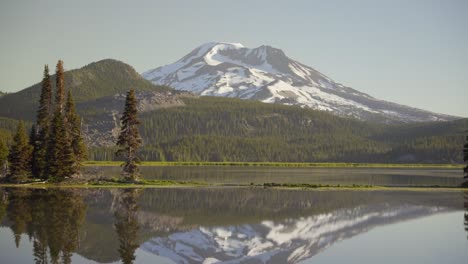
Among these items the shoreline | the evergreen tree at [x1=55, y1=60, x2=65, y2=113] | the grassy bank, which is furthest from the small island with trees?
the shoreline

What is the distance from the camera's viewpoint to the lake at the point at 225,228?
40312mm

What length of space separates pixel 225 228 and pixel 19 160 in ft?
179

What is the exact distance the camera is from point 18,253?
128 ft

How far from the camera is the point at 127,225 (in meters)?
51.7

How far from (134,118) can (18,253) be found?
2442 inches

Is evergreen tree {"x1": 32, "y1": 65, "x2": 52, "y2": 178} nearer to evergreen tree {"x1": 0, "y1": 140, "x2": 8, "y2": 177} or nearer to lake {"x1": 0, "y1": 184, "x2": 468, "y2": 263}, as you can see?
evergreen tree {"x1": 0, "y1": 140, "x2": 8, "y2": 177}

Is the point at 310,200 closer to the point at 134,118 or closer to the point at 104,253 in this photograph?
the point at 134,118

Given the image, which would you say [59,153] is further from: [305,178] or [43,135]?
[305,178]

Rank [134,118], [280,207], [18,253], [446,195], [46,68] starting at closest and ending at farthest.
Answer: [18,253]
[280,207]
[446,195]
[134,118]
[46,68]

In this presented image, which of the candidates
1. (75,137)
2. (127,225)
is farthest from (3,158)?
(127,225)

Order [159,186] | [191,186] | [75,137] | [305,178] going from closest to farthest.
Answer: [159,186], [191,186], [75,137], [305,178]

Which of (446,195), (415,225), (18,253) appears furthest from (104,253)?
(446,195)

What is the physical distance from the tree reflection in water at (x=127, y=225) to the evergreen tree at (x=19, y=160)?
Result: 80.7 feet

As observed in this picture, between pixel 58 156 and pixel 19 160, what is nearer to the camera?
pixel 58 156
